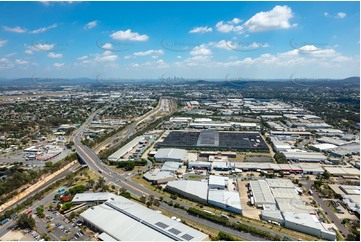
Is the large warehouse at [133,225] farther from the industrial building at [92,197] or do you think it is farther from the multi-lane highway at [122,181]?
the multi-lane highway at [122,181]

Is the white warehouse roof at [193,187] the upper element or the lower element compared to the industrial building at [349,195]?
upper

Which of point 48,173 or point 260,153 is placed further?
point 260,153

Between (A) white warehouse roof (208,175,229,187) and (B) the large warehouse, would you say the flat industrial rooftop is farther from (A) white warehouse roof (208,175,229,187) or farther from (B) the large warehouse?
(B) the large warehouse

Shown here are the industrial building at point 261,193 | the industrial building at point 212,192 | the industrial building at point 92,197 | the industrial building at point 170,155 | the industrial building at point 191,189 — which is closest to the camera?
the industrial building at point 212,192

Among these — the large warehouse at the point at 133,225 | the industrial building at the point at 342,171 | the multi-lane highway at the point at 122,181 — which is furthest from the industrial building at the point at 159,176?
the industrial building at the point at 342,171

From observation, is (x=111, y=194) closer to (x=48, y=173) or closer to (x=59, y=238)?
(x=59, y=238)

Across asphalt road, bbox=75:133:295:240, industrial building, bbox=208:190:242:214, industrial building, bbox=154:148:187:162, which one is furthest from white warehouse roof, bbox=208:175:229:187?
industrial building, bbox=154:148:187:162

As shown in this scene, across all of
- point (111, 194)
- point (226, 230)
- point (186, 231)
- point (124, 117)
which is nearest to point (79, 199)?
point (111, 194)
